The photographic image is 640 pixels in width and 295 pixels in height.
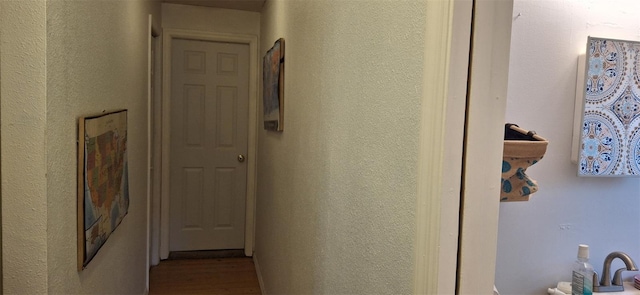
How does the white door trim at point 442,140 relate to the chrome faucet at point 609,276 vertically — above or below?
above

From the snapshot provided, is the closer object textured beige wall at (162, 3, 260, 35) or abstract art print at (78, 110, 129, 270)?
abstract art print at (78, 110, 129, 270)

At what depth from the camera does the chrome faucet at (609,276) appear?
Answer: 1.76 metres

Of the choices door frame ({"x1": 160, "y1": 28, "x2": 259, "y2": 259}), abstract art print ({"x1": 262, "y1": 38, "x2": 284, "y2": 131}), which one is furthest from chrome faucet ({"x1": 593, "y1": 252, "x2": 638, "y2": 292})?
door frame ({"x1": 160, "y1": 28, "x2": 259, "y2": 259})

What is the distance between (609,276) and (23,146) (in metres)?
2.08

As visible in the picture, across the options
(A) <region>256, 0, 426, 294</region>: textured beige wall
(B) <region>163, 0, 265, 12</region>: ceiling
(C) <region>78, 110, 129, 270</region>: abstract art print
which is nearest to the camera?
(A) <region>256, 0, 426, 294</region>: textured beige wall

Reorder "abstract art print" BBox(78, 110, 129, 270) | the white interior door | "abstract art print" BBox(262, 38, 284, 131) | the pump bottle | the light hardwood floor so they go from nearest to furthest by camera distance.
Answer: "abstract art print" BBox(78, 110, 129, 270), the pump bottle, "abstract art print" BBox(262, 38, 284, 131), the light hardwood floor, the white interior door

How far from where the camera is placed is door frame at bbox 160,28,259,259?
366 centimetres

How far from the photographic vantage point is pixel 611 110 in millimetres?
1720

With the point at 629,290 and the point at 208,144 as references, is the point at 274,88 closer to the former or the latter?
the point at 208,144

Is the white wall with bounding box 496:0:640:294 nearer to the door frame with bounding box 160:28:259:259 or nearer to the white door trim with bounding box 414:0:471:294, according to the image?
the white door trim with bounding box 414:0:471:294

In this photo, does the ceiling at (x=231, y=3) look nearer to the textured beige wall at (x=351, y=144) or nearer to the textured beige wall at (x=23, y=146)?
the textured beige wall at (x=351, y=144)

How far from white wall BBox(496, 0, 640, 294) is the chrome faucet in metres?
0.04

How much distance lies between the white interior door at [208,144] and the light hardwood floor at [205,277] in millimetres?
212

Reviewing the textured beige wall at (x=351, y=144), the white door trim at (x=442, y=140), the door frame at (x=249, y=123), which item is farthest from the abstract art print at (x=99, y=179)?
the door frame at (x=249, y=123)
